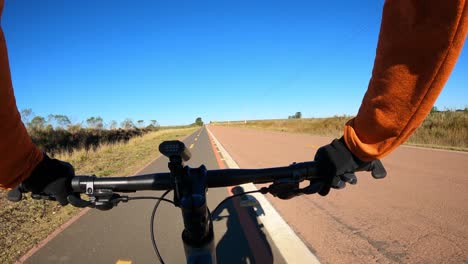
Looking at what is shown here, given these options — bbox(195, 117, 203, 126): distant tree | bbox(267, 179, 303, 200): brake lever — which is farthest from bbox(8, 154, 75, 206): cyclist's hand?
bbox(195, 117, 203, 126): distant tree

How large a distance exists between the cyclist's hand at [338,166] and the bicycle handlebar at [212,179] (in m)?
0.06

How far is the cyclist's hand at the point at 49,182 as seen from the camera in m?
1.18

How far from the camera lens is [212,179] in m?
1.25

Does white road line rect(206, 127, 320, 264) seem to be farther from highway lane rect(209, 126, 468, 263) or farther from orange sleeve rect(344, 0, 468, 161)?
orange sleeve rect(344, 0, 468, 161)

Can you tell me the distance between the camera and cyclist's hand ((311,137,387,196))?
3.55 feet

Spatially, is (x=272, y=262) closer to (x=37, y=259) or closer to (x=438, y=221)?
(x=438, y=221)

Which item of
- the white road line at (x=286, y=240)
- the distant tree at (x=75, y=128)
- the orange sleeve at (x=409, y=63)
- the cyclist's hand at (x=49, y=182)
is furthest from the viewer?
the distant tree at (x=75, y=128)

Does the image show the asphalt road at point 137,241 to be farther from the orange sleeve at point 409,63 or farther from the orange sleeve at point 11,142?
the orange sleeve at point 409,63

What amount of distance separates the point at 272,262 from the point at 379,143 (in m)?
2.74

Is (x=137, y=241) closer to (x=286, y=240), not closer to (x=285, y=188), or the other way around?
(x=286, y=240)

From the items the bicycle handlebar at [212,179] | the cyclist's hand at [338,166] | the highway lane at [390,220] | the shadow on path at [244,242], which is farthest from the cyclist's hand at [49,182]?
the highway lane at [390,220]

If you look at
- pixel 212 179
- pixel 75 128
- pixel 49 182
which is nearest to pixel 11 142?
pixel 49 182

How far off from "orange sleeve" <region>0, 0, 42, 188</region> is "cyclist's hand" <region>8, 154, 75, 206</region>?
0.06 meters

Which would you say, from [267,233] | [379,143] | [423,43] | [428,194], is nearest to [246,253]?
[267,233]
